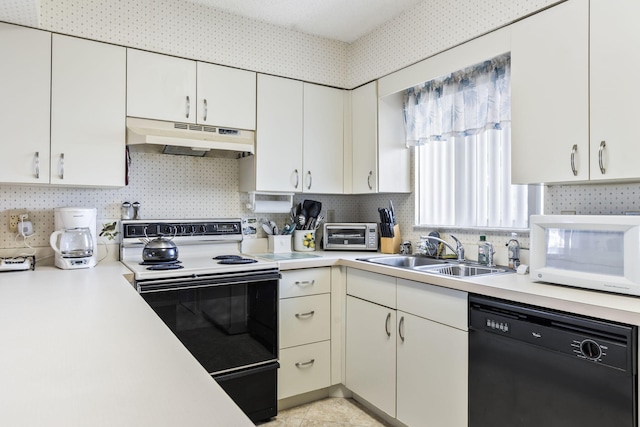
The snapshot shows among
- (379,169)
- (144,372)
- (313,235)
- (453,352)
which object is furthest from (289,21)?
(144,372)

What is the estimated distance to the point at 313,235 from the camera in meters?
3.12

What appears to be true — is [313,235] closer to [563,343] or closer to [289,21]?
[289,21]

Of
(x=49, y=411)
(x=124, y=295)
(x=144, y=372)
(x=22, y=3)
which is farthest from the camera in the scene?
(x=22, y=3)

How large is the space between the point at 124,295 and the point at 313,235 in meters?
1.68

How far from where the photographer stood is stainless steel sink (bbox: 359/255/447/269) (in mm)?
2599

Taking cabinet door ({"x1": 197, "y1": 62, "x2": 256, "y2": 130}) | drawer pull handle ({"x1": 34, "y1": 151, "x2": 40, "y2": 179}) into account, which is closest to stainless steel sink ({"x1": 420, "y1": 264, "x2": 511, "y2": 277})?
cabinet door ({"x1": 197, "y1": 62, "x2": 256, "y2": 130})

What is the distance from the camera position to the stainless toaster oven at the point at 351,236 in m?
3.06

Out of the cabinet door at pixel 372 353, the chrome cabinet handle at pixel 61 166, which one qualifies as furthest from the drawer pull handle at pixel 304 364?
the chrome cabinet handle at pixel 61 166

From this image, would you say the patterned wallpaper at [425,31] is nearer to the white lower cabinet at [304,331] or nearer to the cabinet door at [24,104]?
the white lower cabinet at [304,331]

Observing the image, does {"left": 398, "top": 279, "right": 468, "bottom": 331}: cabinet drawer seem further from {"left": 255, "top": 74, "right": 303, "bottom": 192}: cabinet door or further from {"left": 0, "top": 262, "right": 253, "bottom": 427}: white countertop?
{"left": 0, "top": 262, "right": 253, "bottom": 427}: white countertop

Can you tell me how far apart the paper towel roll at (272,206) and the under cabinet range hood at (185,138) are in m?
0.38

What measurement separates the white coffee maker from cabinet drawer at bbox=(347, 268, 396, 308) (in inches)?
59.8

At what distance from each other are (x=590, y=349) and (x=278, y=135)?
7.07 ft

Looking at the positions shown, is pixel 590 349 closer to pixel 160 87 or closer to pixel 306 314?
pixel 306 314
